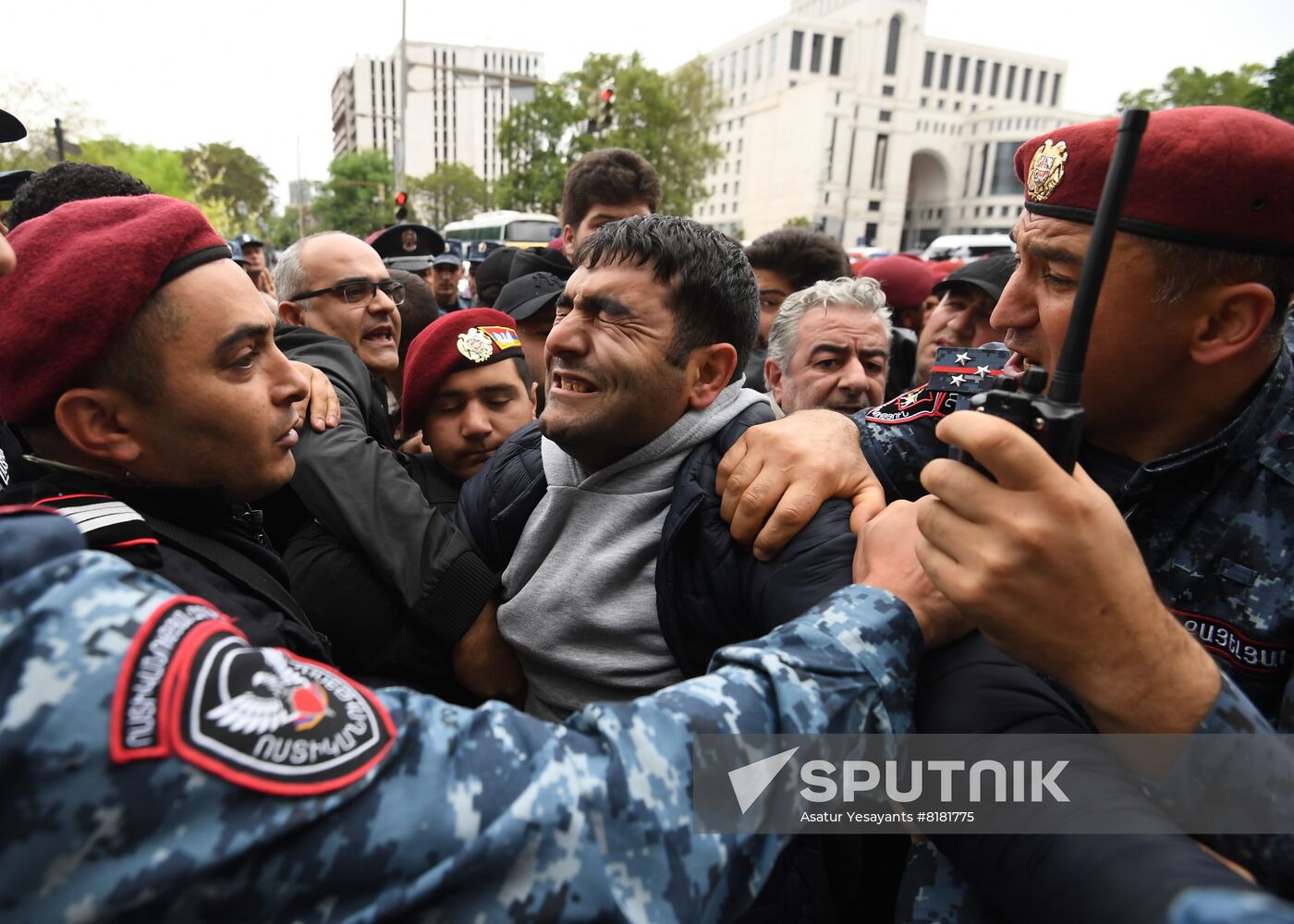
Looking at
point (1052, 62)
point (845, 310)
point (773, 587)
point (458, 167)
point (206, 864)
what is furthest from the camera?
point (1052, 62)

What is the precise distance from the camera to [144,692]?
894 mm

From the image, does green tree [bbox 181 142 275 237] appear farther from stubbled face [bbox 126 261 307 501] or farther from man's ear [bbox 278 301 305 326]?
stubbled face [bbox 126 261 307 501]

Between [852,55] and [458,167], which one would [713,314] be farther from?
[852,55]

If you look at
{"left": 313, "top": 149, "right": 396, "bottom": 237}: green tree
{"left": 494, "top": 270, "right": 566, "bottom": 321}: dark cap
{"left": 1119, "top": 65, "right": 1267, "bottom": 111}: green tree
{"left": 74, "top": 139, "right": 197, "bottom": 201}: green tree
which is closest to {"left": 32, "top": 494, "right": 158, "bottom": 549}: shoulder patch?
{"left": 494, "top": 270, "right": 566, "bottom": 321}: dark cap

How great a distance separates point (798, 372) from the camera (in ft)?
11.9

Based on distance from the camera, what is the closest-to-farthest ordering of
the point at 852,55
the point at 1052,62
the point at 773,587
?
1. the point at 773,587
2. the point at 852,55
3. the point at 1052,62

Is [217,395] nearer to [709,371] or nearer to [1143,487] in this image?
[709,371]

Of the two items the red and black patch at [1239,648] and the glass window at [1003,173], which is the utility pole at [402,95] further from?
the glass window at [1003,173]

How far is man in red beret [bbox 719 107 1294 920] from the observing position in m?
0.99

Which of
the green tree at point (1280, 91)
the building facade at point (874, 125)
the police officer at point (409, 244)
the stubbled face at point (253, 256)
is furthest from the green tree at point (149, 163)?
the building facade at point (874, 125)

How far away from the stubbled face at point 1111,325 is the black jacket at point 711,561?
0.58 meters

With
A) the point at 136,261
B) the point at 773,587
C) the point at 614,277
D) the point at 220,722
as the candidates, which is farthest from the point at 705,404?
the point at 220,722

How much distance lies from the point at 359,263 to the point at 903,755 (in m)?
3.42

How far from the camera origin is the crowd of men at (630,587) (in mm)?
911
